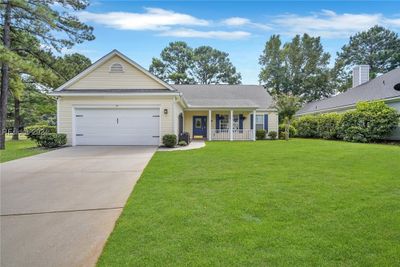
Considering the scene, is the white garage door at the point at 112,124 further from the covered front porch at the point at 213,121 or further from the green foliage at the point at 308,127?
the green foliage at the point at 308,127

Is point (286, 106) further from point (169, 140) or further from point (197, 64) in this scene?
point (197, 64)

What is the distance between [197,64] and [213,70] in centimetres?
288

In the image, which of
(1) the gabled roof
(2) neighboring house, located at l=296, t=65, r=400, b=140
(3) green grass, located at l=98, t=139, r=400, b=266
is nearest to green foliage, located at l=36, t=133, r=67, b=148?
(1) the gabled roof

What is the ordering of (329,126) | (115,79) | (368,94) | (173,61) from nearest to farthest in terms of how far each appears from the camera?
(115,79) < (368,94) < (329,126) < (173,61)

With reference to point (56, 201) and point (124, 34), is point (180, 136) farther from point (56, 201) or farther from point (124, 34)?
point (56, 201)

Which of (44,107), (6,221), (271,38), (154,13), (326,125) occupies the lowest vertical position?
(6,221)

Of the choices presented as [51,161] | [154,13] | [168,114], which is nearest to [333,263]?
[51,161]

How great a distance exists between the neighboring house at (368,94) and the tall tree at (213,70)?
1931 centimetres

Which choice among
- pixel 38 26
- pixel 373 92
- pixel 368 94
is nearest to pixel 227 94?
pixel 368 94

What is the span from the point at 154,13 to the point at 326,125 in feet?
51.2

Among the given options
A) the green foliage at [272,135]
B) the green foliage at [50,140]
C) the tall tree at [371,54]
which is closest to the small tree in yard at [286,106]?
the green foliage at [272,135]

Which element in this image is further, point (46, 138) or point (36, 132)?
point (36, 132)

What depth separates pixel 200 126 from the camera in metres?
22.0

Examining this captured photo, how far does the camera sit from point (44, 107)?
28.1 meters
